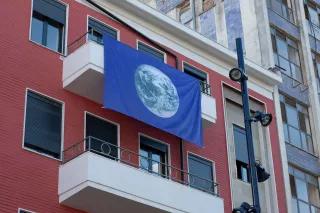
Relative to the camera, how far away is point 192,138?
2556cm

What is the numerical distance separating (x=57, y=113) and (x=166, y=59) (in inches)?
282

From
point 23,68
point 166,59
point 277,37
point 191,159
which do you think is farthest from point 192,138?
point 277,37

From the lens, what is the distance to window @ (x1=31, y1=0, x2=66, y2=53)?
78.3ft

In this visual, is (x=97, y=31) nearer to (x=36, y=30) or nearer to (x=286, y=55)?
(x=36, y=30)

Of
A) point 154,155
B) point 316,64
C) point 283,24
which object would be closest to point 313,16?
point 316,64

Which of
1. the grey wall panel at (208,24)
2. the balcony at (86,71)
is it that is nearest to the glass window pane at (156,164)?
the balcony at (86,71)

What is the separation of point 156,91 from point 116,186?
4.86m

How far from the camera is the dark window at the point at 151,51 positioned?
27736 millimetres

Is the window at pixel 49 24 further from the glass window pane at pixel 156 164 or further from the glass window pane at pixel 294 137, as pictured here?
the glass window pane at pixel 294 137

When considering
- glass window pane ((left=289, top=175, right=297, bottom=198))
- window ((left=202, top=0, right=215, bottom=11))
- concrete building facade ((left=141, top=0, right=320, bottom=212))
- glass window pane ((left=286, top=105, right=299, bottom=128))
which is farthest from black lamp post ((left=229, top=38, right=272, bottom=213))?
window ((left=202, top=0, right=215, bottom=11))

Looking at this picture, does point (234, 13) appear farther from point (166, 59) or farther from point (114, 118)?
point (114, 118)

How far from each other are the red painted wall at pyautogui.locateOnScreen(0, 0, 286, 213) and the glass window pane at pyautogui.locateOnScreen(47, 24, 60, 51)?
44 cm

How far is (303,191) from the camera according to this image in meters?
33.3

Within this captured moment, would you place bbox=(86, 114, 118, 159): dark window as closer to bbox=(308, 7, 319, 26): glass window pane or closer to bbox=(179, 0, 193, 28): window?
bbox=(179, 0, 193, 28): window
